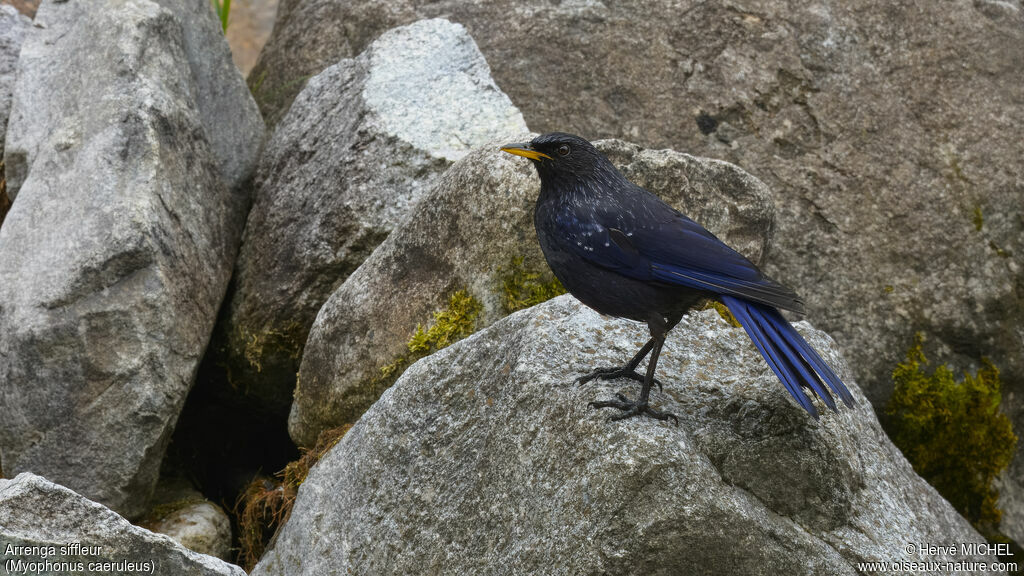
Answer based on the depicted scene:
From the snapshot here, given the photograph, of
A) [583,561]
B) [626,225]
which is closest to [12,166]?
[626,225]

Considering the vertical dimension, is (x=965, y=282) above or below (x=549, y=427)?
below

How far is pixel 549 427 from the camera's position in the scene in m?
3.70

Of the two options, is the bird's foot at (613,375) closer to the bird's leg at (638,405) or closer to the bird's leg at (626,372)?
the bird's leg at (626,372)

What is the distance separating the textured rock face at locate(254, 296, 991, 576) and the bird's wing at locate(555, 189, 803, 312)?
46 cm

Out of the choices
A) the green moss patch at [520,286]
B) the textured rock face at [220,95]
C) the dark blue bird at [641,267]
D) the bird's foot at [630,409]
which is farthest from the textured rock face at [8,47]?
the bird's foot at [630,409]

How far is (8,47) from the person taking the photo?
7312mm

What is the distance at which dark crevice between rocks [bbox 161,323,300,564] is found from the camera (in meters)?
6.39

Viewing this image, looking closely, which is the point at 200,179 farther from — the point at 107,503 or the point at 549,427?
the point at 549,427

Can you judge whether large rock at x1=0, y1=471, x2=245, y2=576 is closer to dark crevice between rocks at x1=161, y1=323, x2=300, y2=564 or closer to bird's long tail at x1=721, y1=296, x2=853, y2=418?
bird's long tail at x1=721, y1=296, x2=853, y2=418

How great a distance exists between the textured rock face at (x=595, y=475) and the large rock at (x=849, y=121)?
202 cm

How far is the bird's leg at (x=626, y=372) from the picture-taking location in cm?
388

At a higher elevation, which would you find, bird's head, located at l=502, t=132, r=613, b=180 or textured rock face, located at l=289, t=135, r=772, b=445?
bird's head, located at l=502, t=132, r=613, b=180

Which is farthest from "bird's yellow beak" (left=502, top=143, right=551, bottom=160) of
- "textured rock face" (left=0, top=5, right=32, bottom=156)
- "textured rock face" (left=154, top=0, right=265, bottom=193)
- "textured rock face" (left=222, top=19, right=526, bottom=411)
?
"textured rock face" (left=0, top=5, right=32, bottom=156)

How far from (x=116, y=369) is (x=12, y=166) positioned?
75.6 inches
